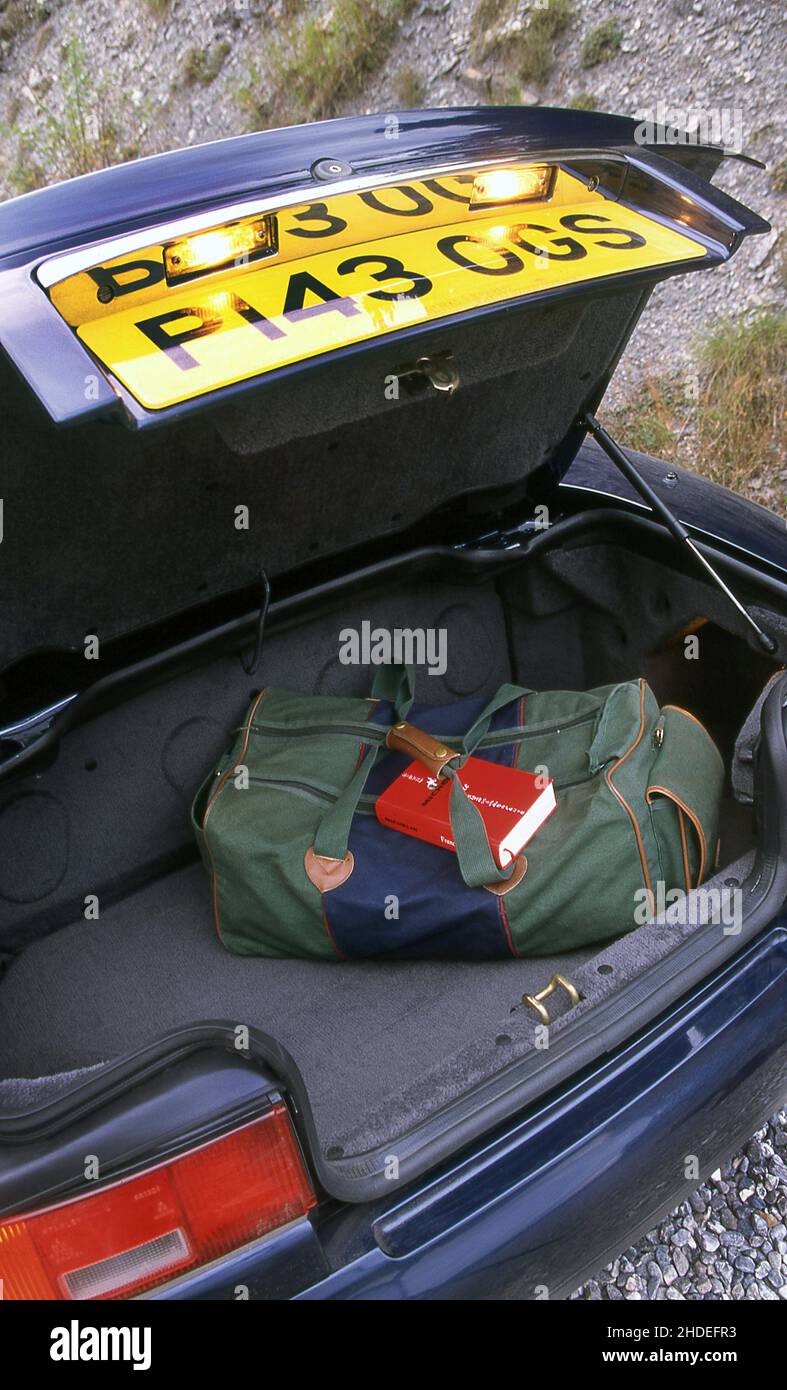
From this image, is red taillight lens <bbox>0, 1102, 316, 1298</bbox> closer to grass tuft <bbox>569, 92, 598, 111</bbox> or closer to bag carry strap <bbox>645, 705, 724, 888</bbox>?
bag carry strap <bbox>645, 705, 724, 888</bbox>

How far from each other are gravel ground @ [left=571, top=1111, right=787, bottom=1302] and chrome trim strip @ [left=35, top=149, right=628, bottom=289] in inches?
59.9

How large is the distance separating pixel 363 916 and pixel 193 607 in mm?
587

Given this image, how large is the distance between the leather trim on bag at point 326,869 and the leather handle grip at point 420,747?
0.22 meters

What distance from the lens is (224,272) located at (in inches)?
47.2

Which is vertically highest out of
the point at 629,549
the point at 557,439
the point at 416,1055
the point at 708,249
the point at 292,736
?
the point at 708,249

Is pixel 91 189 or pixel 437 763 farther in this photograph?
pixel 437 763

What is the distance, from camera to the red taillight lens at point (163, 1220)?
2.90ft

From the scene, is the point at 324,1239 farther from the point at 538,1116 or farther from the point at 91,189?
the point at 91,189

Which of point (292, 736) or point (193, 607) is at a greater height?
point (193, 607)

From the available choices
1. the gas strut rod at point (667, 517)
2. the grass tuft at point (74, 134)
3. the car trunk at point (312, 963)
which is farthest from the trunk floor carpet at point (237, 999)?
the grass tuft at point (74, 134)

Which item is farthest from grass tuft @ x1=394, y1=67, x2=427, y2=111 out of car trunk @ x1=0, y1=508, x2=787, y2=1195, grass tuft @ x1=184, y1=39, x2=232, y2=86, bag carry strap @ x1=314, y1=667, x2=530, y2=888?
bag carry strap @ x1=314, y1=667, x2=530, y2=888

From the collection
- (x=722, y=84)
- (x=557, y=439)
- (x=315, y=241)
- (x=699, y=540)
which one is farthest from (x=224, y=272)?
(x=722, y=84)

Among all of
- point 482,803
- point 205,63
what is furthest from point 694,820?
point 205,63

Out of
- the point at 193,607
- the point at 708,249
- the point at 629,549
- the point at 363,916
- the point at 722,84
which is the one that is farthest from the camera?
the point at 722,84
